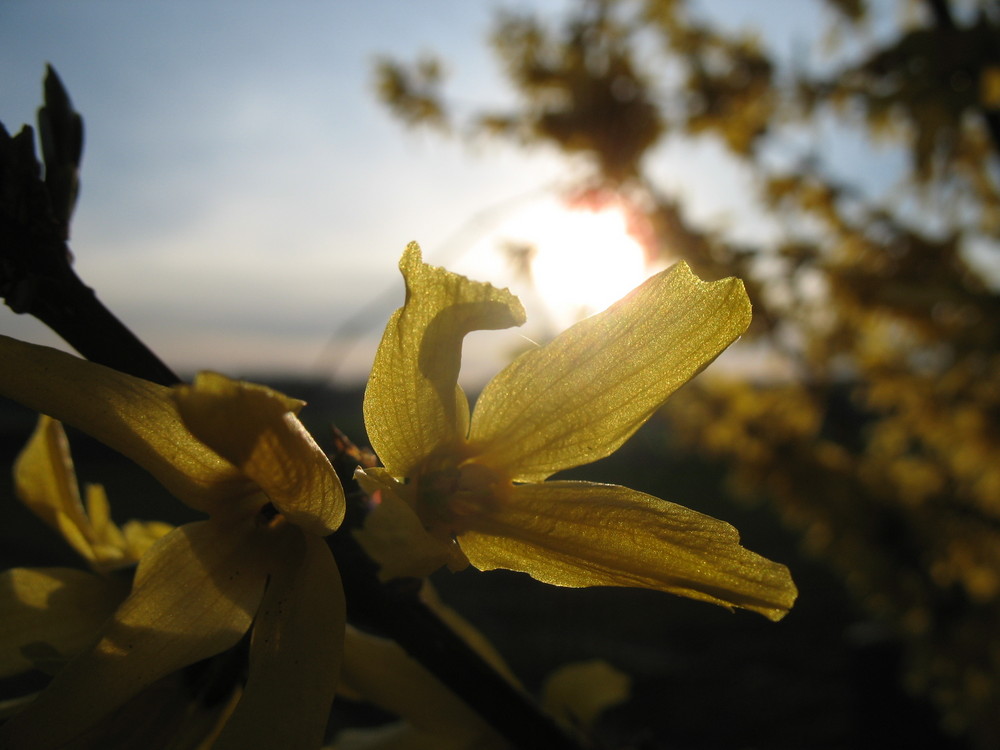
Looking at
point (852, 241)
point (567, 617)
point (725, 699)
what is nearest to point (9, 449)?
point (567, 617)

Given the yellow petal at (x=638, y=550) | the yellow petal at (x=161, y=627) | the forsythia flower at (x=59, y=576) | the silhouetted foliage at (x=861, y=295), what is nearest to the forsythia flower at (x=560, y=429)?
the yellow petal at (x=638, y=550)

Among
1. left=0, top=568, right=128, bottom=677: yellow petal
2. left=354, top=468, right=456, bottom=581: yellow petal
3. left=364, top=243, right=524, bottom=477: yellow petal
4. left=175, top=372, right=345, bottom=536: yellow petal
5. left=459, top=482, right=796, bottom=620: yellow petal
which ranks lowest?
left=0, top=568, right=128, bottom=677: yellow petal

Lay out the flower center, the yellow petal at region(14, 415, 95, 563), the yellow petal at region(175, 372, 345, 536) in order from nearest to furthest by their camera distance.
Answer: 1. the yellow petal at region(175, 372, 345, 536)
2. the flower center
3. the yellow petal at region(14, 415, 95, 563)

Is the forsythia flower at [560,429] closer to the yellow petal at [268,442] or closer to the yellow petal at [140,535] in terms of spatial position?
the yellow petal at [268,442]

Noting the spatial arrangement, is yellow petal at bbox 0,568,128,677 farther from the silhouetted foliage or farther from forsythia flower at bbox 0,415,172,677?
the silhouetted foliage

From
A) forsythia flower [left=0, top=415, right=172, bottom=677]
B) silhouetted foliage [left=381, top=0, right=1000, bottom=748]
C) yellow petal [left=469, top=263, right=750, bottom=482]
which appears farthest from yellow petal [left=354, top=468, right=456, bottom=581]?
silhouetted foliage [left=381, top=0, right=1000, bottom=748]

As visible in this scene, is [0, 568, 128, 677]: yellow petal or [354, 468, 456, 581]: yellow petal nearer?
[354, 468, 456, 581]: yellow petal

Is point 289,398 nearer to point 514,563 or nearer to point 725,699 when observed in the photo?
point 514,563
